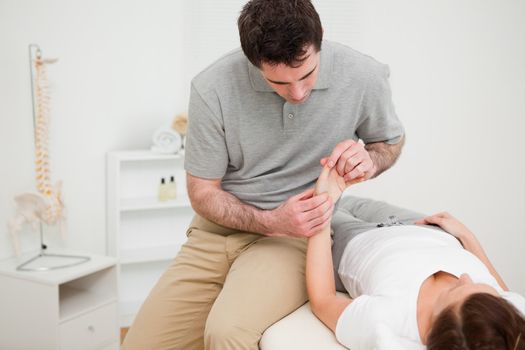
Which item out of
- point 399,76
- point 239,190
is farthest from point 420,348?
point 399,76

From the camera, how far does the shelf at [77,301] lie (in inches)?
98.3

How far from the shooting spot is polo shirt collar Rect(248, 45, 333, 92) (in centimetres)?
172

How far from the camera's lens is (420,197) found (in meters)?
3.74

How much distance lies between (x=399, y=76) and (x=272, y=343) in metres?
2.56

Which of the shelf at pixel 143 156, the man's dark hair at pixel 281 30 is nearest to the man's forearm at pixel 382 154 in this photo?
the man's dark hair at pixel 281 30

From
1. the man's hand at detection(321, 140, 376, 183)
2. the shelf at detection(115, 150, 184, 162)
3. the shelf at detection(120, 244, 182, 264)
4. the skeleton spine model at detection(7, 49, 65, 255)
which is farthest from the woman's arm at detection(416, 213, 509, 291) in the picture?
the skeleton spine model at detection(7, 49, 65, 255)

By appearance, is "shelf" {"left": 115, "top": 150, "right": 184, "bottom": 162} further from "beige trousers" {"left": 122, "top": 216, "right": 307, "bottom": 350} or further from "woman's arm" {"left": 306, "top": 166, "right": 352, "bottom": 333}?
"woman's arm" {"left": 306, "top": 166, "right": 352, "bottom": 333}

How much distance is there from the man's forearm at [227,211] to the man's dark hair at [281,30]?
0.47 metres

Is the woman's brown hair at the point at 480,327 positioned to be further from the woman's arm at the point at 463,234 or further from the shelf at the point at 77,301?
the shelf at the point at 77,301

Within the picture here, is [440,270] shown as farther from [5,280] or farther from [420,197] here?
[420,197]

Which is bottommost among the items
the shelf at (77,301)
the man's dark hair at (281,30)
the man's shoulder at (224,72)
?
the shelf at (77,301)

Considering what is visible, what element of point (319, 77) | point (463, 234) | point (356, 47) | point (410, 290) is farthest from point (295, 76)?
point (356, 47)

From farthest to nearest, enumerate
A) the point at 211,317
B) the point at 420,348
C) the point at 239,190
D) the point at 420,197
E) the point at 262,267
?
the point at 420,197
the point at 239,190
the point at 262,267
the point at 211,317
the point at 420,348

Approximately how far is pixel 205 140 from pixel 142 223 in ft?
4.99
